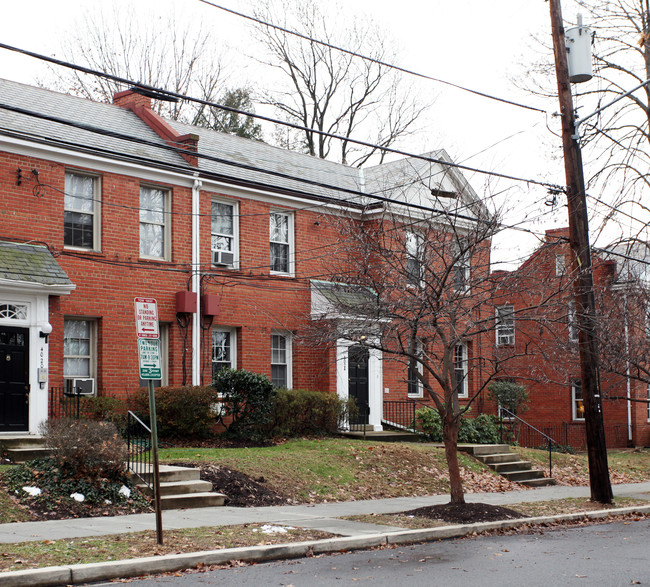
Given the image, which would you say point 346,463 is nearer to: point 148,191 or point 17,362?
point 17,362

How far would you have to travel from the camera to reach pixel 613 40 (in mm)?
23766

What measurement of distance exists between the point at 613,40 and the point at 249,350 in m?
13.4

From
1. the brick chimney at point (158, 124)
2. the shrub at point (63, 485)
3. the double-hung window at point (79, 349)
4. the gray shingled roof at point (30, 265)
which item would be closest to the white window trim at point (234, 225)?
the brick chimney at point (158, 124)

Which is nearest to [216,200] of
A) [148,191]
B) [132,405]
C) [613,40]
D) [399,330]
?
[148,191]

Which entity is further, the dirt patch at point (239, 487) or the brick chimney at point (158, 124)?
the brick chimney at point (158, 124)

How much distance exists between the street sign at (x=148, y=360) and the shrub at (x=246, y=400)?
30.7ft

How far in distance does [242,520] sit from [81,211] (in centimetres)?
983

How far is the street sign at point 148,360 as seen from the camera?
374 inches

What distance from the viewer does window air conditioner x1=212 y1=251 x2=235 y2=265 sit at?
21234 millimetres

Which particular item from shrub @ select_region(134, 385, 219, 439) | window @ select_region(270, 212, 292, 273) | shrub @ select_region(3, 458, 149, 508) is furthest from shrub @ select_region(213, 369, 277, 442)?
shrub @ select_region(3, 458, 149, 508)

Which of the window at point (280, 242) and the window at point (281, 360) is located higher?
the window at point (280, 242)

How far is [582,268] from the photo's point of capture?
47.6ft

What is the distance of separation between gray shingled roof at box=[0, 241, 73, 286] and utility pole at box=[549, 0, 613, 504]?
32.3 ft

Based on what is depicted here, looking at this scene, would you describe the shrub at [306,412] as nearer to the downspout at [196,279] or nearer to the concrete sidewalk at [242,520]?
the downspout at [196,279]
